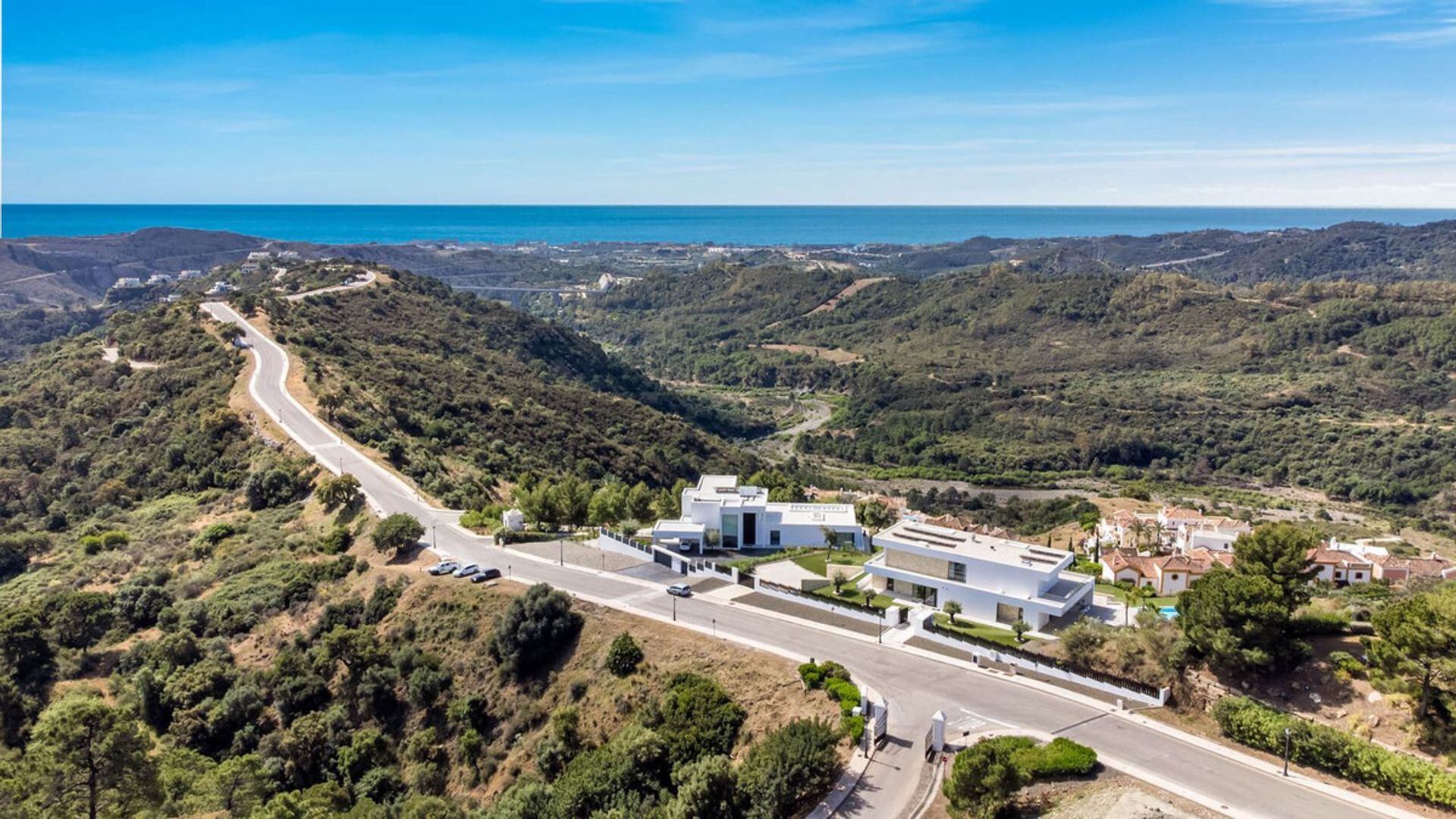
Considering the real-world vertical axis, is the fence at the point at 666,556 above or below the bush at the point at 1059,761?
below

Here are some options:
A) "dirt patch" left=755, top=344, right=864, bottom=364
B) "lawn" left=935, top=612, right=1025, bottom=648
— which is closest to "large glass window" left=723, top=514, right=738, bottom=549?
"lawn" left=935, top=612, right=1025, bottom=648

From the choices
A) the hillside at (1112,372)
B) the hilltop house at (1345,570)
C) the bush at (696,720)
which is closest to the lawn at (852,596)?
the bush at (696,720)

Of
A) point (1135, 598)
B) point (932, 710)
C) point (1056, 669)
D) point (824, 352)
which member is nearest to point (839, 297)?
point (824, 352)

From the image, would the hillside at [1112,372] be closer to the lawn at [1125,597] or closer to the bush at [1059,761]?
the lawn at [1125,597]

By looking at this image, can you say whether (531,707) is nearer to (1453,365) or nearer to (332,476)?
(332,476)

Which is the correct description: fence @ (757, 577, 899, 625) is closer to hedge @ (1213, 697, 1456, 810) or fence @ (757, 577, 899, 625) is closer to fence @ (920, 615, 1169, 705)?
fence @ (920, 615, 1169, 705)

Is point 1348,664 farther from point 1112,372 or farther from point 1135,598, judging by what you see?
point 1112,372
